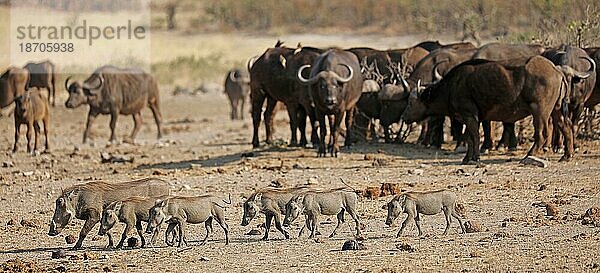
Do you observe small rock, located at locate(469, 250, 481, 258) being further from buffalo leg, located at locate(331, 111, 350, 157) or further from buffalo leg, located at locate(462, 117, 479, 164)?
buffalo leg, located at locate(331, 111, 350, 157)

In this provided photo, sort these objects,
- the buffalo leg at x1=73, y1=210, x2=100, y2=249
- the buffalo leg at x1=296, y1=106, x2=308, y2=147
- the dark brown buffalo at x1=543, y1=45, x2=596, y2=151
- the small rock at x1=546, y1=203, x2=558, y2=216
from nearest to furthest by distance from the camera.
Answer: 1. the buffalo leg at x1=73, y1=210, x2=100, y2=249
2. the small rock at x1=546, y1=203, x2=558, y2=216
3. the dark brown buffalo at x1=543, y1=45, x2=596, y2=151
4. the buffalo leg at x1=296, y1=106, x2=308, y2=147

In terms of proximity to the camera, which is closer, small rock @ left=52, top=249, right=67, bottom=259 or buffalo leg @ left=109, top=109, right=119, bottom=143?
small rock @ left=52, top=249, right=67, bottom=259

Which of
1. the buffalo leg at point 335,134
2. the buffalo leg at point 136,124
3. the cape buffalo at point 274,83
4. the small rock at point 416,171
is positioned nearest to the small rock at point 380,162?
the small rock at point 416,171

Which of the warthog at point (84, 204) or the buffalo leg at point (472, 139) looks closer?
the warthog at point (84, 204)

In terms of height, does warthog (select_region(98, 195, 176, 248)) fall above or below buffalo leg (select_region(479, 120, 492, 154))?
below

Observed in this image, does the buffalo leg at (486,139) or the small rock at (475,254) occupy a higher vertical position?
the buffalo leg at (486,139)

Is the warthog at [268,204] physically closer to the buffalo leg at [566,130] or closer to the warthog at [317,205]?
A: the warthog at [317,205]

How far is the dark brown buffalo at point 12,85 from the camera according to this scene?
31219 millimetres

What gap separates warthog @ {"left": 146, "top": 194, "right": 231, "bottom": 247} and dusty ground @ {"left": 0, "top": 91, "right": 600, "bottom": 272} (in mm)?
276

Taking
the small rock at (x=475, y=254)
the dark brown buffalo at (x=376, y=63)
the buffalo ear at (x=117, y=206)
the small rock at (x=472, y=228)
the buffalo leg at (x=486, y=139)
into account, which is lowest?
the small rock at (x=475, y=254)

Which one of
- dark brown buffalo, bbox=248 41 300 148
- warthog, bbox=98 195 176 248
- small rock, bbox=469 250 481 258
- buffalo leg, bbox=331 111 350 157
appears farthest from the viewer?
dark brown buffalo, bbox=248 41 300 148

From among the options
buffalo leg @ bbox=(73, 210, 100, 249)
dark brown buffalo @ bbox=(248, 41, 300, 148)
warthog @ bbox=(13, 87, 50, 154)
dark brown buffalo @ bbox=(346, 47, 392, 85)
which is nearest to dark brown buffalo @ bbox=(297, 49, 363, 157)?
dark brown buffalo @ bbox=(248, 41, 300, 148)

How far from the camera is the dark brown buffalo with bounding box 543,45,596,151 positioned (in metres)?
19.4

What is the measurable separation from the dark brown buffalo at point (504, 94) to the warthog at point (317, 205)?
6.48 metres
